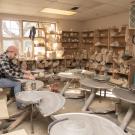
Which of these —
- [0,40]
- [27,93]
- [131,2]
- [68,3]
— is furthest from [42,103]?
[0,40]

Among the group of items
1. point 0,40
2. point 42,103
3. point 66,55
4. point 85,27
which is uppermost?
point 85,27

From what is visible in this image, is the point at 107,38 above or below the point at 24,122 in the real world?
above

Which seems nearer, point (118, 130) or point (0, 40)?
point (118, 130)

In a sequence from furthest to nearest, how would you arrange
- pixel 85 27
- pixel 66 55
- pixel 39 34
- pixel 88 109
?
pixel 85 27 < pixel 66 55 < pixel 39 34 < pixel 88 109

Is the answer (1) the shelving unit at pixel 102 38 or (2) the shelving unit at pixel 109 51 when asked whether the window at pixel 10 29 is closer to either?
(2) the shelving unit at pixel 109 51

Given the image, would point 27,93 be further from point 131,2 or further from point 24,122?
point 131,2

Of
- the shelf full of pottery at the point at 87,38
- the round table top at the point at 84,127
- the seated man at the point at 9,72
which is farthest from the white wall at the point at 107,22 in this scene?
the round table top at the point at 84,127

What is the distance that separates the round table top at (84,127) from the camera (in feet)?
4.27

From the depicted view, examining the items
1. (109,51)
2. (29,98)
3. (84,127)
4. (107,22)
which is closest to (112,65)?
(109,51)

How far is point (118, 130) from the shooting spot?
139 cm

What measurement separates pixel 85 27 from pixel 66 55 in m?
1.46

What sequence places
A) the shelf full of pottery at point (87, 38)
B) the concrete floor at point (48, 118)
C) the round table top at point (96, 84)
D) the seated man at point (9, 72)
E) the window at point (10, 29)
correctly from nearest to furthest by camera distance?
the concrete floor at point (48, 118)
the round table top at point (96, 84)
the seated man at point (9, 72)
the window at point (10, 29)
the shelf full of pottery at point (87, 38)

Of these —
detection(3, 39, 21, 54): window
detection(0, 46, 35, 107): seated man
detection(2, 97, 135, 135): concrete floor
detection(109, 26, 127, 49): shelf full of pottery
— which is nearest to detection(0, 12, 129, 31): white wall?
detection(109, 26, 127, 49): shelf full of pottery

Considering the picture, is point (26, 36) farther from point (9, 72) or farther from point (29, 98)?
point (29, 98)
